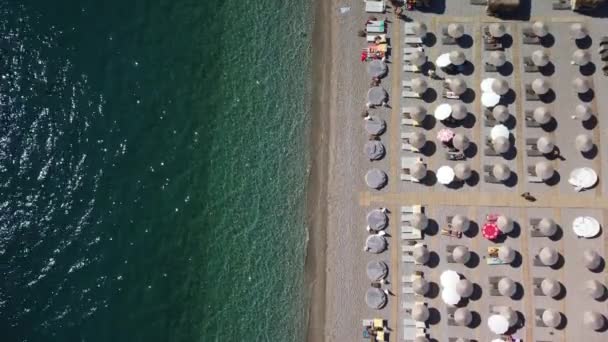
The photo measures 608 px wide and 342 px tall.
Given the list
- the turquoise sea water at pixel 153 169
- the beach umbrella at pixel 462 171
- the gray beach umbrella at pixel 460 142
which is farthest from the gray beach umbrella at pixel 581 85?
the turquoise sea water at pixel 153 169

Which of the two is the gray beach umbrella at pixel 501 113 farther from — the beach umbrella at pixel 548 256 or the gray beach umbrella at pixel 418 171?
the beach umbrella at pixel 548 256

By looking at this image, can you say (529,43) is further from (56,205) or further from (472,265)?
(56,205)

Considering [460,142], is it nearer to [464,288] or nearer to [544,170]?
[544,170]

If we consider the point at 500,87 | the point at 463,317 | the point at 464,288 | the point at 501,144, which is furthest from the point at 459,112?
the point at 463,317

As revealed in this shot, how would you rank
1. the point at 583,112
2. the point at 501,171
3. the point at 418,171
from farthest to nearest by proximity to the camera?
the point at 418,171, the point at 583,112, the point at 501,171

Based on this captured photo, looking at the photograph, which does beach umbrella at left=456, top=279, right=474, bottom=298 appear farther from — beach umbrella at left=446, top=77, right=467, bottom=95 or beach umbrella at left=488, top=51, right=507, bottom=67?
beach umbrella at left=488, top=51, right=507, bottom=67
